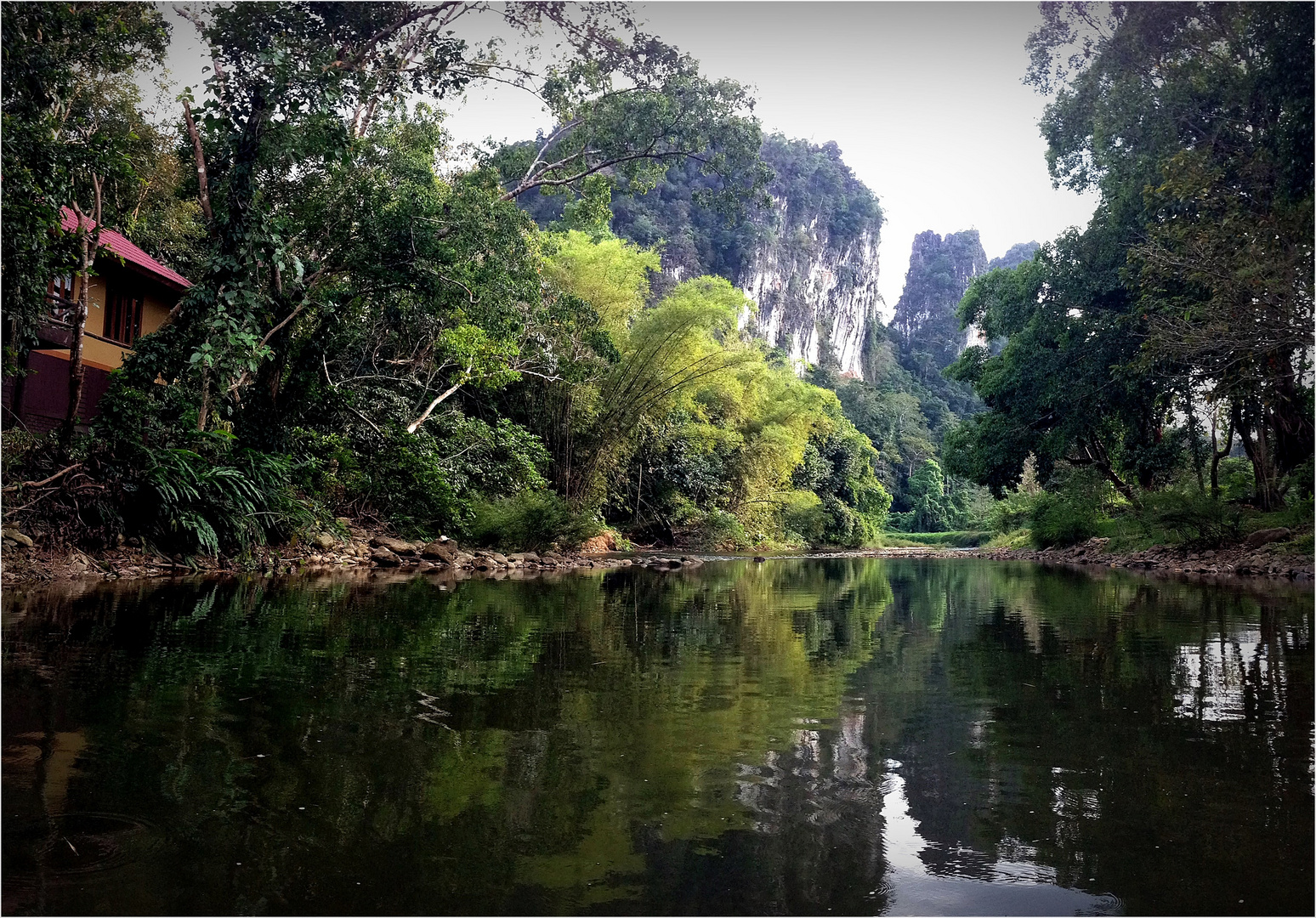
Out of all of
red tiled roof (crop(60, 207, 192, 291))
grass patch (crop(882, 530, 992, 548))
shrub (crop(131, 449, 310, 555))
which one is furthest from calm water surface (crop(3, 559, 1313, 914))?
grass patch (crop(882, 530, 992, 548))

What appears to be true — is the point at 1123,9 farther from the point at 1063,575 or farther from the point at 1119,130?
the point at 1063,575

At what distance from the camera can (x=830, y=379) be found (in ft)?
193

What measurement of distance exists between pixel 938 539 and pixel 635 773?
4559 cm

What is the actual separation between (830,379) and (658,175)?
1784 inches

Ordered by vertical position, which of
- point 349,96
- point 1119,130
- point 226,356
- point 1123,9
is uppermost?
point 1123,9

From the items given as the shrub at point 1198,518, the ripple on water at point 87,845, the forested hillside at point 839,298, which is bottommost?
the ripple on water at point 87,845

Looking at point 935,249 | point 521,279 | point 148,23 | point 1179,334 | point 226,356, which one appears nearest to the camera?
point 226,356

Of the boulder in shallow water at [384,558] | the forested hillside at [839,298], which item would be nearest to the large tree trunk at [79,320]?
the boulder in shallow water at [384,558]

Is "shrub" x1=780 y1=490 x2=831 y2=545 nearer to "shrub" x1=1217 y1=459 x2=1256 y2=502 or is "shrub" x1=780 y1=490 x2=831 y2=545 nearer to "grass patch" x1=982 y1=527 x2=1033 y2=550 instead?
"grass patch" x1=982 y1=527 x2=1033 y2=550

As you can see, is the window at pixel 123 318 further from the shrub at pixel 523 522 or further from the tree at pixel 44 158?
the tree at pixel 44 158

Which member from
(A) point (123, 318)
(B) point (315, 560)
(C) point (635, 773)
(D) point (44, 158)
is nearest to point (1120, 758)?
(C) point (635, 773)

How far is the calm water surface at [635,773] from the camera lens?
5.69ft

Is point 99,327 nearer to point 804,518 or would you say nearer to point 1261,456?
point 1261,456

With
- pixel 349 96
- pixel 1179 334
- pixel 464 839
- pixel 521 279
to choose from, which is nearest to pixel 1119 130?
pixel 1179 334
